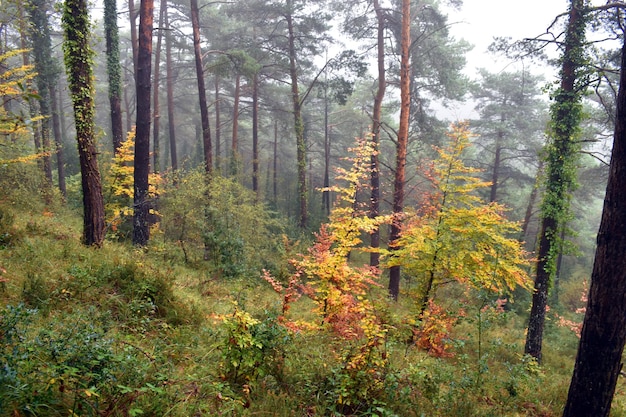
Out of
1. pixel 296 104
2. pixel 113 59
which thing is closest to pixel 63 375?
pixel 113 59

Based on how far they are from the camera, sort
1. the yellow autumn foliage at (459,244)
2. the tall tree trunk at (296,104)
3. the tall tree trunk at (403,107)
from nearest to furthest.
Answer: the yellow autumn foliage at (459,244)
the tall tree trunk at (403,107)
the tall tree trunk at (296,104)

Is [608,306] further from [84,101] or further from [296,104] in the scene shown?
[296,104]

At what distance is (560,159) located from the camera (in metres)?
8.66

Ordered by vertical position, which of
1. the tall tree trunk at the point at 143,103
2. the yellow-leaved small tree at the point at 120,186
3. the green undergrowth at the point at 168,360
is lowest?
the green undergrowth at the point at 168,360

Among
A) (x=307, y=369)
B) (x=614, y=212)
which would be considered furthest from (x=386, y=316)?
(x=614, y=212)

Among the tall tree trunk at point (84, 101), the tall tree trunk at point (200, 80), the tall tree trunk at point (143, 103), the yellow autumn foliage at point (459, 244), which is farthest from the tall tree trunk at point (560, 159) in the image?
the tall tree trunk at point (200, 80)

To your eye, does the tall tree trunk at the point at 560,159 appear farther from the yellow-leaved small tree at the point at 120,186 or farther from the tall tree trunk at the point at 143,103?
the yellow-leaved small tree at the point at 120,186

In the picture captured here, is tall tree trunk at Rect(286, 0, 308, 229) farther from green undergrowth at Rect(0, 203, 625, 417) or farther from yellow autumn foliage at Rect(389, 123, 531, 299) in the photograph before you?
green undergrowth at Rect(0, 203, 625, 417)

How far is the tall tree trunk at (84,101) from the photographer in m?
6.77

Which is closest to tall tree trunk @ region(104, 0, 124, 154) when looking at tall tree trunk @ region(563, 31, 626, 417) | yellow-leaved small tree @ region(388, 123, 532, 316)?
yellow-leaved small tree @ region(388, 123, 532, 316)

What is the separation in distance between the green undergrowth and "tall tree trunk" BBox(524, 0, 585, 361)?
116 inches

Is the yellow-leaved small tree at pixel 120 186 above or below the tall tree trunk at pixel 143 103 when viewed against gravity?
below

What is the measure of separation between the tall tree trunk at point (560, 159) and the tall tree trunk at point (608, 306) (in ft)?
18.0

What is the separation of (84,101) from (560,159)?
11364 millimetres
